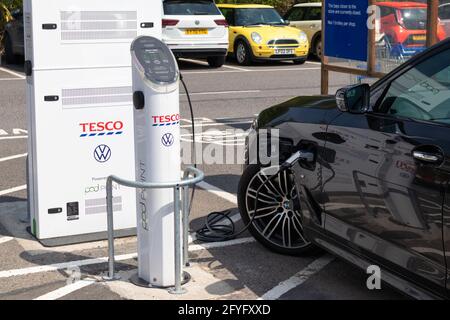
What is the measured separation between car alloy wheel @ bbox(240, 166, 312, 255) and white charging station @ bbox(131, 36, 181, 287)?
968mm

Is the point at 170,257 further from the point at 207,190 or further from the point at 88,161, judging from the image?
the point at 207,190

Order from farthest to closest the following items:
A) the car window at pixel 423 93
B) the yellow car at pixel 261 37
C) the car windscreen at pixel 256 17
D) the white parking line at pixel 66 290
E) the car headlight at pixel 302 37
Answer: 1. the car windscreen at pixel 256 17
2. the car headlight at pixel 302 37
3. the yellow car at pixel 261 37
4. the white parking line at pixel 66 290
5. the car window at pixel 423 93

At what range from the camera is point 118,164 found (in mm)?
6254

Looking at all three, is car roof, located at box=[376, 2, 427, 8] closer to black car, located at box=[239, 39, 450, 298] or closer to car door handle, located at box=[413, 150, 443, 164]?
black car, located at box=[239, 39, 450, 298]

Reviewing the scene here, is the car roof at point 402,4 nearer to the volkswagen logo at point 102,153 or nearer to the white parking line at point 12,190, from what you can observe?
the volkswagen logo at point 102,153

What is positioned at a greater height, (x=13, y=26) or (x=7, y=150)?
(x=13, y=26)

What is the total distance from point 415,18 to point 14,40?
1248cm

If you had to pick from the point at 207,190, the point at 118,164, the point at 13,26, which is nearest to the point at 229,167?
the point at 207,190

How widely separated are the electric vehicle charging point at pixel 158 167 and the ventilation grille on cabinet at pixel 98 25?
972 mm

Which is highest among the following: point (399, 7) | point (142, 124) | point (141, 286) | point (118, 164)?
point (399, 7)

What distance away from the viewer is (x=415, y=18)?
8234 mm

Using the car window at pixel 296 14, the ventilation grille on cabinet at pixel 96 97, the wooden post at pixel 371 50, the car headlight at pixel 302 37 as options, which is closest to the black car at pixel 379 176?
the ventilation grille on cabinet at pixel 96 97

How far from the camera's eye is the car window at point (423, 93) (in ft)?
14.9
